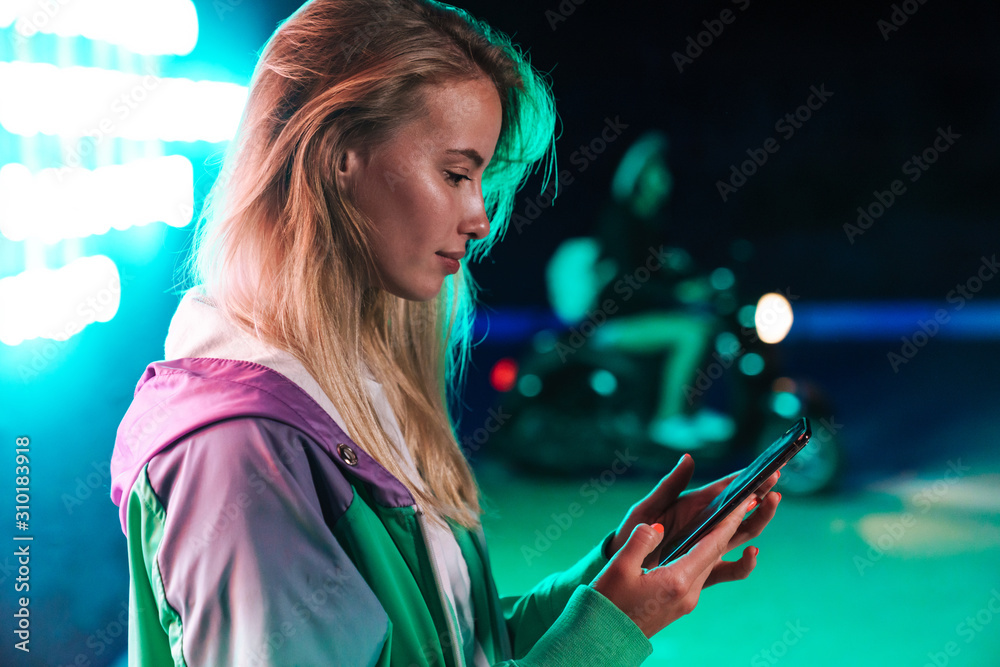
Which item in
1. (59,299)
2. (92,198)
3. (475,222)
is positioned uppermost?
(475,222)

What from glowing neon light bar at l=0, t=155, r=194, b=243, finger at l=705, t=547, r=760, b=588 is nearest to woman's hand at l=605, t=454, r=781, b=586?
finger at l=705, t=547, r=760, b=588

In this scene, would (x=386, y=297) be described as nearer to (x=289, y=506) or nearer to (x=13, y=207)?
(x=289, y=506)

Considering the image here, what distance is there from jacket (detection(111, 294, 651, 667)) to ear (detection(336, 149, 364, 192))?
19 cm

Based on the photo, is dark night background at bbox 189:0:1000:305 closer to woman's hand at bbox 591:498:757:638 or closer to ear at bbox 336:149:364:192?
ear at bbox 336:149:364:192

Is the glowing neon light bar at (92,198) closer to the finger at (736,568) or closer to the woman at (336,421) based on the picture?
the woman at (336,421)

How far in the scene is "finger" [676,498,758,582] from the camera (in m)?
0.60

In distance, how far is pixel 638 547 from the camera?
591 mm

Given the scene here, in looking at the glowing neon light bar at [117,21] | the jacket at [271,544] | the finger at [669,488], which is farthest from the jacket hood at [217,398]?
the glowing neon light bar at [117,21]

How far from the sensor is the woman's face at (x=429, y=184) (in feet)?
2.14

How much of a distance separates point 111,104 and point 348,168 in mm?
1161

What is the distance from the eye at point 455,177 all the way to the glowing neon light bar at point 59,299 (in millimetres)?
1182

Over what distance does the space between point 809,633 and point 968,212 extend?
1.34 metres

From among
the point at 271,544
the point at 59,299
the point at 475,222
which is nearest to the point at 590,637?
the point at 271,544

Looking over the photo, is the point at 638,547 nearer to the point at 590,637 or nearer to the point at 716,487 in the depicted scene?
the point at 590,637
